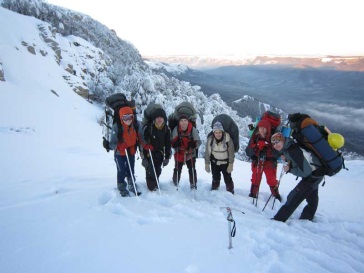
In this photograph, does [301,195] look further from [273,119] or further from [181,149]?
[181,149]

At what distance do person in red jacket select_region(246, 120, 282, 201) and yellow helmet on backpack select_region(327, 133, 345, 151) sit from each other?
1.43 m

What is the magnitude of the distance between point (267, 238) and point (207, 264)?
50.1 inches

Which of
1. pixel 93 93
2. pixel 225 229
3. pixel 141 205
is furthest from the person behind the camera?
pixel 93 93

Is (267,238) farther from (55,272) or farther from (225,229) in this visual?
(55,272)

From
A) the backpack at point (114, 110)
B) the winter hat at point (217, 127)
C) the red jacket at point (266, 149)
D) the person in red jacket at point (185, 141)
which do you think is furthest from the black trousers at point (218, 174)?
the backpack at point (114, 110)

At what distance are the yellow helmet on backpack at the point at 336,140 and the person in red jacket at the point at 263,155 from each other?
143cm

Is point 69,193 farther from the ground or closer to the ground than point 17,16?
closer to the ground

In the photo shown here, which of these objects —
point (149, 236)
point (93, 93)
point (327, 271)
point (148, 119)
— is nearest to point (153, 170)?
point (148, 119)

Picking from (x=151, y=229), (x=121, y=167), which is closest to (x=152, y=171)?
(x=121, y=167)

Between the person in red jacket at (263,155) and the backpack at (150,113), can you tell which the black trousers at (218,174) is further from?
the backpack at (150,113)

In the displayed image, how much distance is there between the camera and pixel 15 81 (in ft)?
68.4

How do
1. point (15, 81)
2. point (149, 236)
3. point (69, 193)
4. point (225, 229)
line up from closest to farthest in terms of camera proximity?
point (149, 236), point (225, 229), point (69, 193), point (15, 81)

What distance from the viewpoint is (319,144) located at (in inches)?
166

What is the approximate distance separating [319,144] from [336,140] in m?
0.25
